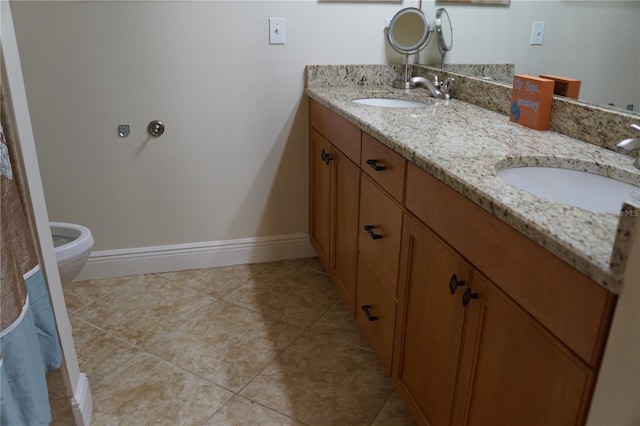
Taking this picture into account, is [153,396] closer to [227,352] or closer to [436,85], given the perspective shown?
[227,352]

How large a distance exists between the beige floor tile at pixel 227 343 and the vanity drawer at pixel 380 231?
0.53 meters

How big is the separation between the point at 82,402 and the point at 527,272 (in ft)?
4.52

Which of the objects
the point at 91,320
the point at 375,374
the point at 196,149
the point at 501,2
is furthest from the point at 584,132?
the point at 91,320

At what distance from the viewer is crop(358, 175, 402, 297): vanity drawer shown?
1.50 m

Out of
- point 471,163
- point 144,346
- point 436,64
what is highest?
point 436,64

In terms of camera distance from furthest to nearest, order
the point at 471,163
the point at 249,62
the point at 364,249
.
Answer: the point at 249,62, the point at 364,249, the point at 471,163

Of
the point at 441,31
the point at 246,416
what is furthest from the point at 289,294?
the point at 441,31

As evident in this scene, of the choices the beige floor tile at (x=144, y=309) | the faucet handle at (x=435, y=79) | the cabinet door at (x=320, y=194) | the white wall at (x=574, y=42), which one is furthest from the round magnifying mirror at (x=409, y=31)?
the beige floor tile at (x=144, y=309)

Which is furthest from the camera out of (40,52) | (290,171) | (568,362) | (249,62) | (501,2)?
(290,171)

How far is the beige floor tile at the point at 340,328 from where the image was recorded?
2.01 metres

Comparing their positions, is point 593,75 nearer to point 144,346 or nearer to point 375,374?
point 375,374

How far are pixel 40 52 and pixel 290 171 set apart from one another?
1.19m

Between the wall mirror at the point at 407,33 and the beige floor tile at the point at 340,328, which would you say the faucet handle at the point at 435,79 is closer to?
the wall mirror at the point at 407,33

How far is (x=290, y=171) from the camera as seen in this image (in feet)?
8.36
